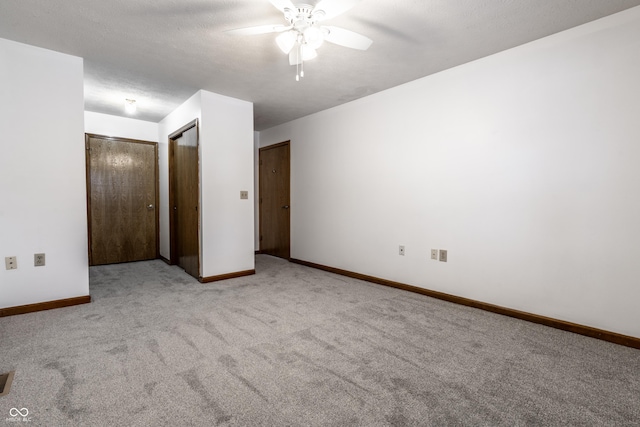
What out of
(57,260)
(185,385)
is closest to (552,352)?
(185,385)

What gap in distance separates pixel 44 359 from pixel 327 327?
1.89 meters

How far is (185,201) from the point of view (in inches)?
164

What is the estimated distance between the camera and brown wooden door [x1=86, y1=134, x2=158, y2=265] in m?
4.62

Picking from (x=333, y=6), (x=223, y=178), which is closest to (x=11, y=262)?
(x=223, y=178)

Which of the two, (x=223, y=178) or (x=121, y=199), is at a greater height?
(x=223, y=178)

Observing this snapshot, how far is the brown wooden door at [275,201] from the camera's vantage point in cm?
519

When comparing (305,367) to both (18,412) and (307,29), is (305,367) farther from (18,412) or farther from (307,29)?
(307,29)

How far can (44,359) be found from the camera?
74.7 inches

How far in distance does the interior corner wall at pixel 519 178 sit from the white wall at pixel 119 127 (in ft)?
11.5

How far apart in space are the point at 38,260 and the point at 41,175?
775mm

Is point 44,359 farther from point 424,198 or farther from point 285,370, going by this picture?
point 424,198

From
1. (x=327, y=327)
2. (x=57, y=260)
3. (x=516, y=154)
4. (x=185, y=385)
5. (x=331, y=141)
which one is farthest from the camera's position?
(x=331, y=141)

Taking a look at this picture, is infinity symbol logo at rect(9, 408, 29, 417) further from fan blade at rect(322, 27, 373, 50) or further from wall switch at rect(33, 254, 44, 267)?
fan blade at rect(322, 27, 373, 50)

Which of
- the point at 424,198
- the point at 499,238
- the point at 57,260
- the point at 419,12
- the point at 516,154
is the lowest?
the point at 57,260
